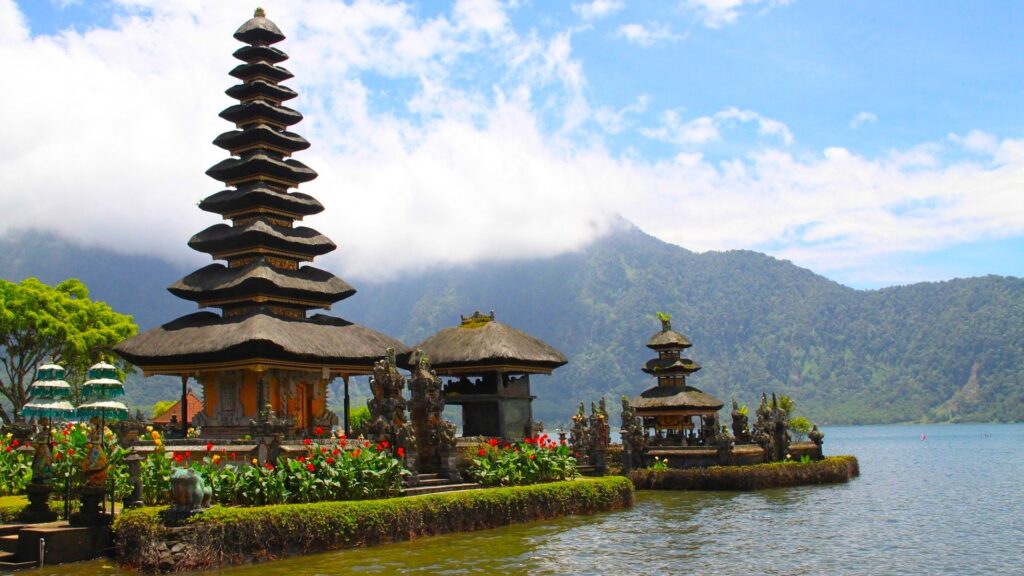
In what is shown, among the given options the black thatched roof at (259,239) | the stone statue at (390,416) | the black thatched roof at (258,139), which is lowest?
the stone statue at (390,416)

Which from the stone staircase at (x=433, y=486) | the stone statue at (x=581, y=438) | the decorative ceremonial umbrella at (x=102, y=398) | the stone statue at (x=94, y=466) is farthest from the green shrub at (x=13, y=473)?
the stone statue at (x=581, y=438)

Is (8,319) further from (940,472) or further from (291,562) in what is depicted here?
(940,472)

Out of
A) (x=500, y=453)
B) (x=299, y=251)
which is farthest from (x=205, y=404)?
(x=500, y=453)

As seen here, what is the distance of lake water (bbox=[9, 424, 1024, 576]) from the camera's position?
20.1 meters

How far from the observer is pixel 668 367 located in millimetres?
52250

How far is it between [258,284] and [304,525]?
16.6 meters

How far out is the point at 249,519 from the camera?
20.2 meters

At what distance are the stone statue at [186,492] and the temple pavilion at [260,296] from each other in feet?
35.5

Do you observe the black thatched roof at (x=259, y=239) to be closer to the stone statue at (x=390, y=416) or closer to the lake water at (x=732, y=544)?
the stone statue at (x=390, y=416)

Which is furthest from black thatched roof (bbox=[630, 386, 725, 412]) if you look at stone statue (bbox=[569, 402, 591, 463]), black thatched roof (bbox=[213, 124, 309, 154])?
black thatched roof (bbox=[213, 124, 309, 154])

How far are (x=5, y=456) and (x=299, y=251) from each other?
15.5 metres

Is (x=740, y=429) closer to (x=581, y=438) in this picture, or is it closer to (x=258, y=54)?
(x=581, y=438)

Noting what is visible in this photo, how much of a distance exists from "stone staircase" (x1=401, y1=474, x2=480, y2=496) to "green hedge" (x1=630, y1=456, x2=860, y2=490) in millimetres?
18830

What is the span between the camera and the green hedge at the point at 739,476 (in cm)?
4309
